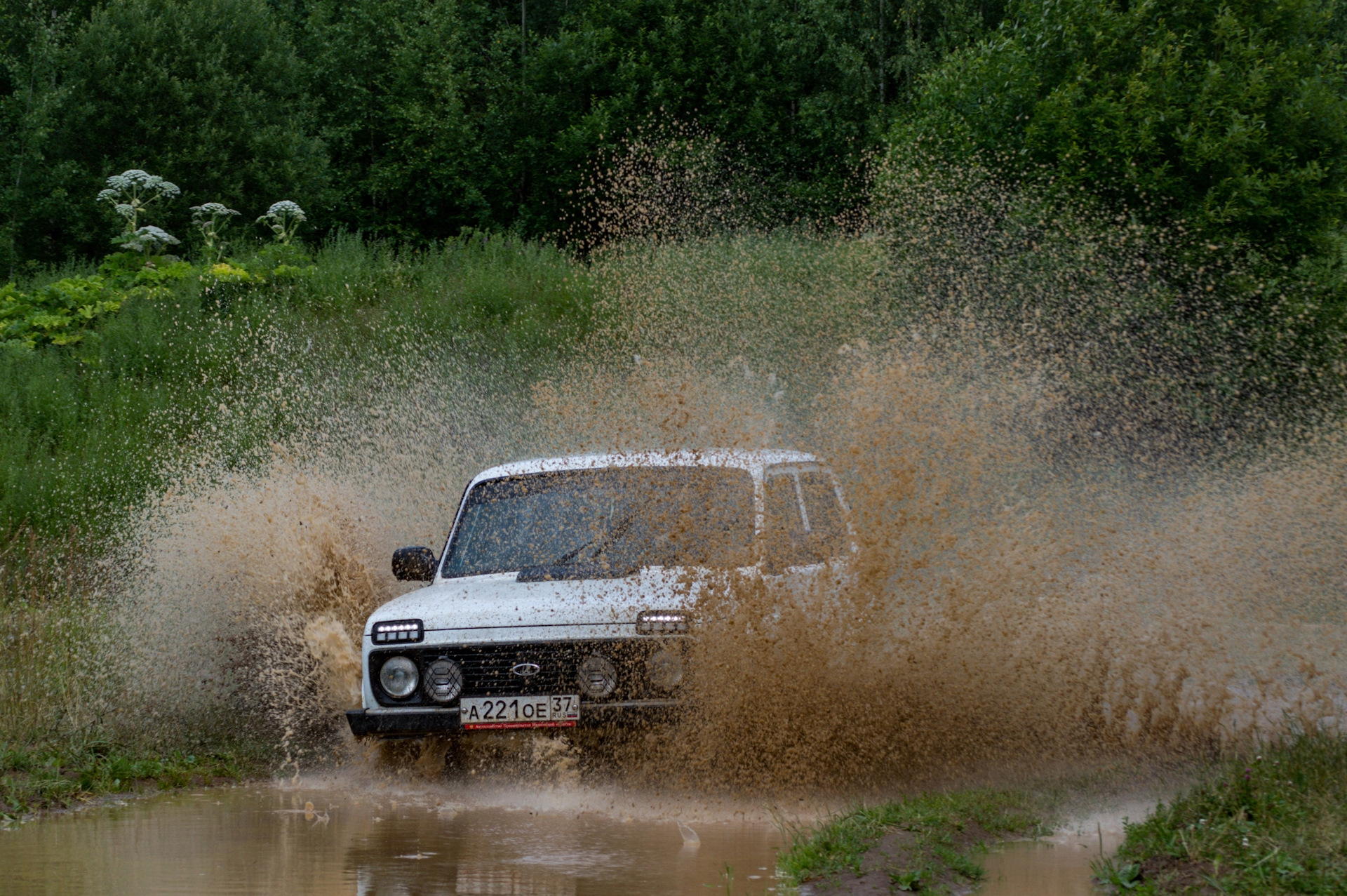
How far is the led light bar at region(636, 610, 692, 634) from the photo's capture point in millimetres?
6281

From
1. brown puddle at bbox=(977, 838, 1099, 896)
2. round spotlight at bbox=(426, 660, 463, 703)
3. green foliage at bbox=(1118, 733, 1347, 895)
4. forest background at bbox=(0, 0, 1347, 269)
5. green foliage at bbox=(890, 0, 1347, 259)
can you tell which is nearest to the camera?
green foliage at bbox=(1118, 733, 1347, 895)

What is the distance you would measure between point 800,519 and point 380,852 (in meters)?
2.79

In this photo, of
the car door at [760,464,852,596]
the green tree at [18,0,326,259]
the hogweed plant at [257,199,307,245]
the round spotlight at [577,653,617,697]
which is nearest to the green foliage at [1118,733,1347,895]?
the car door at [760,464,852,596]

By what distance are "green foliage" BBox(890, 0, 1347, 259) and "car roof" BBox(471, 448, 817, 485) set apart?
25.9 feet

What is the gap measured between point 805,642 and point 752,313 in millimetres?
11313

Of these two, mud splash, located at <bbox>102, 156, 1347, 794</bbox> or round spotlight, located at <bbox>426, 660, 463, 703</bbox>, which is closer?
mud splash, located at <bbox>102, 156, 1347, 794</bbox>

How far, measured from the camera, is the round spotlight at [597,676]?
6312 mm

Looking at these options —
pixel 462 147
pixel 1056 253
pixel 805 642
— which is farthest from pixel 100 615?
pixel 462 147

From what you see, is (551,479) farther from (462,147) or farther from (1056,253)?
(462,147)

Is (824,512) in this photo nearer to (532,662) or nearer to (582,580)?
(582,580)

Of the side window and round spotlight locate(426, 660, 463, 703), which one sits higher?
the side window

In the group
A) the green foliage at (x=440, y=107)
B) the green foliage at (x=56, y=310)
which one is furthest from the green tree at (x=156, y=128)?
the green foliage at (x=56, y=310)

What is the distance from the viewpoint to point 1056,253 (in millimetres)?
13672

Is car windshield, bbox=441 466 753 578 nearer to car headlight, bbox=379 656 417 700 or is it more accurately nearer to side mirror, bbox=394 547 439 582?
side mirror, bbox=394 547 439 582
